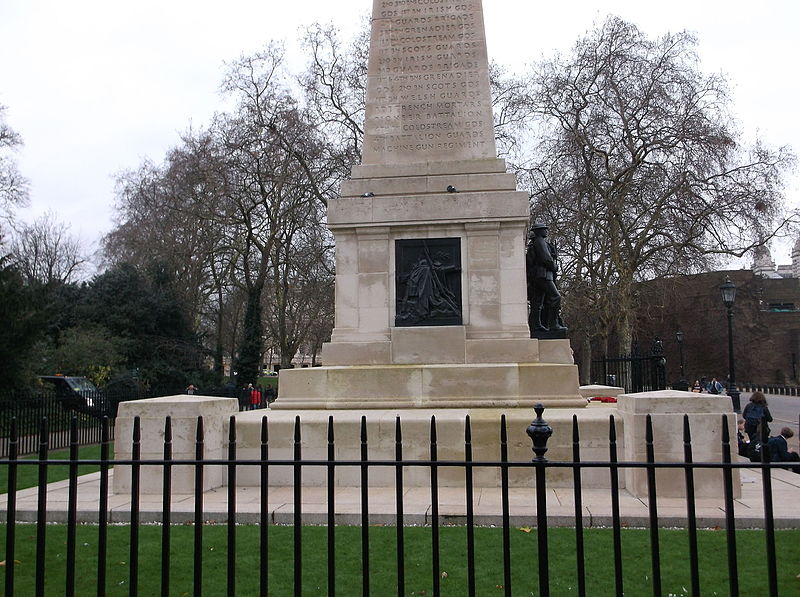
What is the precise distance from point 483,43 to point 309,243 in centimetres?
2140

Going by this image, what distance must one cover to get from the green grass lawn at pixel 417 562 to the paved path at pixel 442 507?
0.76 feet

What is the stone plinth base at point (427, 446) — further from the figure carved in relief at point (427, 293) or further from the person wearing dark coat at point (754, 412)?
the person wearing dark coat at point (754, 412)

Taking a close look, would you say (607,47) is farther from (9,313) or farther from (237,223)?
(9,313)

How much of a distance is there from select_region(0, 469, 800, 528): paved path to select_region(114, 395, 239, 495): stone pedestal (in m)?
0.21

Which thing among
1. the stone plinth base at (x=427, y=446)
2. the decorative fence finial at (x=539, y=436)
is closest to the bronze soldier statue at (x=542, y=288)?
the stone plinth base at (x=427, y=446)

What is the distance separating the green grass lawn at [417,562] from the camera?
4855mm

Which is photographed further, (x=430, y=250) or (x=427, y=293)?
(x=430, y=250)

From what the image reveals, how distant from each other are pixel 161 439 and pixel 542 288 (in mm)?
6846

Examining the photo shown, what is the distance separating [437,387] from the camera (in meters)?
10.3

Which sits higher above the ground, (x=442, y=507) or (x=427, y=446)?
(x=427, y=446)

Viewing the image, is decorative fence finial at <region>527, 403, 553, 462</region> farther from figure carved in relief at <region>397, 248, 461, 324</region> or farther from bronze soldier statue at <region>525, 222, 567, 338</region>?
bronze soldier statue at <region>525, 222, 567, 338</region>

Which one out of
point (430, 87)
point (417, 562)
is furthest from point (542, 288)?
point (417, 562)

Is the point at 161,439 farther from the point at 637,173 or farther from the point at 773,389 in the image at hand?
the point at 773,389

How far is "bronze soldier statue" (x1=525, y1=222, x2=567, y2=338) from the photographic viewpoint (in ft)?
39.6
